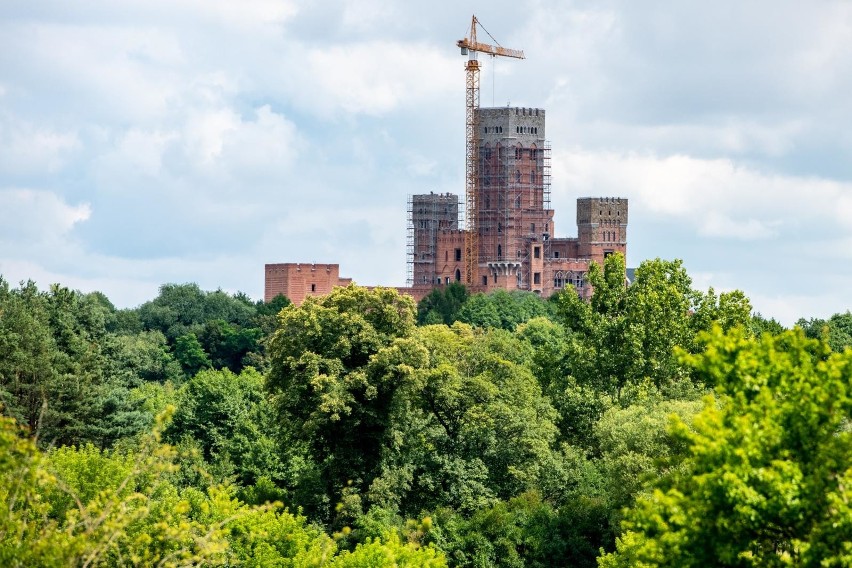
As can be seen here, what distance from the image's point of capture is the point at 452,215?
650ft

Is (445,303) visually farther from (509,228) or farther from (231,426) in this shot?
(231,426)

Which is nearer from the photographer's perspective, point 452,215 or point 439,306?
point 439,306

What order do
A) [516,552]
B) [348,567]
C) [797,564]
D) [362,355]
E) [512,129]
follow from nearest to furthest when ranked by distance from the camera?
[797,564] < [348,567] < [516,552] < [362,355] < [512,129]

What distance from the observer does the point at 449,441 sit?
5634 cm

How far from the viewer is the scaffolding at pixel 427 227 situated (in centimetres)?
19462

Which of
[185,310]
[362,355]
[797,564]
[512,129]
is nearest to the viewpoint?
[797,564]

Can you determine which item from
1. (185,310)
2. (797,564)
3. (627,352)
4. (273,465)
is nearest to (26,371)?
(273,465)

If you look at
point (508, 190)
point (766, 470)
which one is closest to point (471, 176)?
point (508, 190)

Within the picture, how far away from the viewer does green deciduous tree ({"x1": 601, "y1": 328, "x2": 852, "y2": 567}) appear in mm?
21188

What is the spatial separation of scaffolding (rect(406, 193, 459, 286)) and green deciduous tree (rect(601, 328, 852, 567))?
6716 inches

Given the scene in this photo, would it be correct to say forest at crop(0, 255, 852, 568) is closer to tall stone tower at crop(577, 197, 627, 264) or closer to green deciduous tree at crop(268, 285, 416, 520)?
green deciduous tree at crop(268, 285, 416, 520)

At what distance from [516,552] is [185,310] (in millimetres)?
117388

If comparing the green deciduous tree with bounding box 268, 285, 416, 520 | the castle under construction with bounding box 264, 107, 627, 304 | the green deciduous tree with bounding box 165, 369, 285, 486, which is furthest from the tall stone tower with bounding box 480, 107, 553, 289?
the green deciduous tree with bounding box 268, 285, 416, 520

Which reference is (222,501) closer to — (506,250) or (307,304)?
(307,304)
